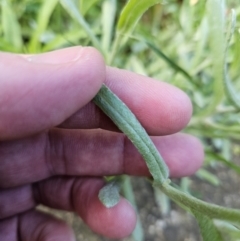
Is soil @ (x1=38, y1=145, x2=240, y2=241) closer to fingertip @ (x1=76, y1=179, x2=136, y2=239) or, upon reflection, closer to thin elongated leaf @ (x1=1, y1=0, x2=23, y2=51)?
fingertip @ (x1=76, y1=179, x2=136, y2=239)

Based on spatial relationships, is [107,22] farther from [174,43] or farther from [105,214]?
[105,214]

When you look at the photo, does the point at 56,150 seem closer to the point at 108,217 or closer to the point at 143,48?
the point at 108,217

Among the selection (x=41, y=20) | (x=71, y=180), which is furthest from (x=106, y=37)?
(x=71, y=180)

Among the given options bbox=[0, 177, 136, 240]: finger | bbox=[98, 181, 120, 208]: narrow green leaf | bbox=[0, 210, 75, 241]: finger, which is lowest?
bbox=[0, 210, 75, 241]: finger

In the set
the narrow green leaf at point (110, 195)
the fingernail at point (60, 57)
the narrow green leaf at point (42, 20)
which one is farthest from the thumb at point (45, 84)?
the narrow green leaf at point (42, 20)

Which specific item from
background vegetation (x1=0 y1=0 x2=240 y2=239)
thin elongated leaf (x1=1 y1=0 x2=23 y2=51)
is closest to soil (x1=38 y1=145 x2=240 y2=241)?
background vegetation (x1=0 y1=0 x2=240 y2=239)
